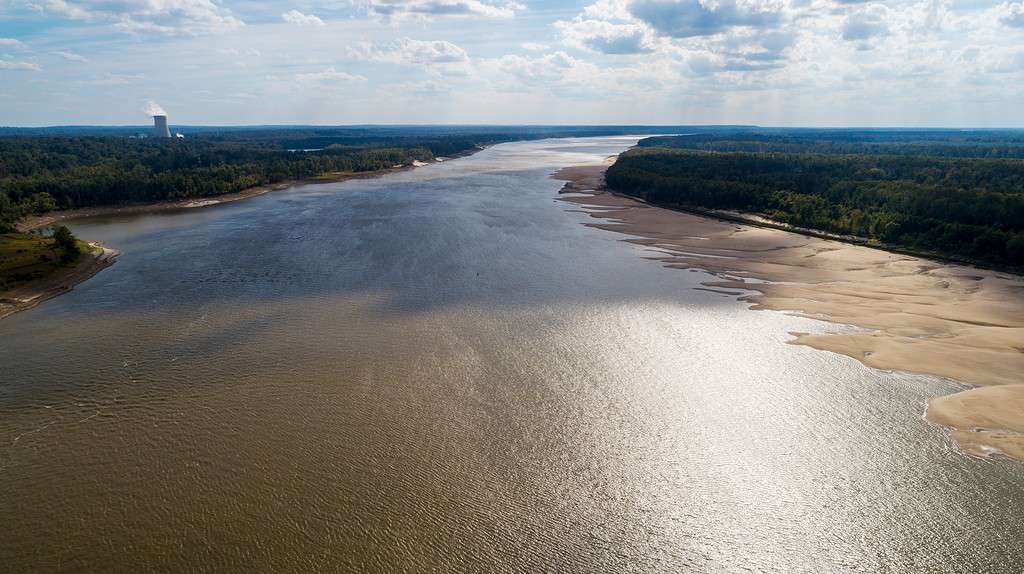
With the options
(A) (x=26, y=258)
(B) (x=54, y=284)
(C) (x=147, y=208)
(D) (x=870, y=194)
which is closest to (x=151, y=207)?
(C) (x=147, y=208)

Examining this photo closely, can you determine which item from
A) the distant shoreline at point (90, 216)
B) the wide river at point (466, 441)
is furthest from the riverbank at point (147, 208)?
the wide river at point (466, 441)

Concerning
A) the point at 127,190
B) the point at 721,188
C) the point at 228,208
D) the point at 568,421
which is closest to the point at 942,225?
the point at 721,188

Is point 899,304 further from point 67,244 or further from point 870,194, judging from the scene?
point 67,244

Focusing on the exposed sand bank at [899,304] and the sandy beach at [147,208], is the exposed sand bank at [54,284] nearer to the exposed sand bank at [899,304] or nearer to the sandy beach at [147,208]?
the sandy beach at [147,208]

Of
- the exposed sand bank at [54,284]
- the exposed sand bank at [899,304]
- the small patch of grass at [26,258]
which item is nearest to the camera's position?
the exposed sand bank at [899,304]

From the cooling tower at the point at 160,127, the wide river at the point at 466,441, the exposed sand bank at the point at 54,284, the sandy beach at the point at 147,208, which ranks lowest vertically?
the wide river at the point at 466,441

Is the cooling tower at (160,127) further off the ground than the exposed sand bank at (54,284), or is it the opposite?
the cooling tower at (160,127)

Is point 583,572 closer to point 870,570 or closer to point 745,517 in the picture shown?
point 745,517
